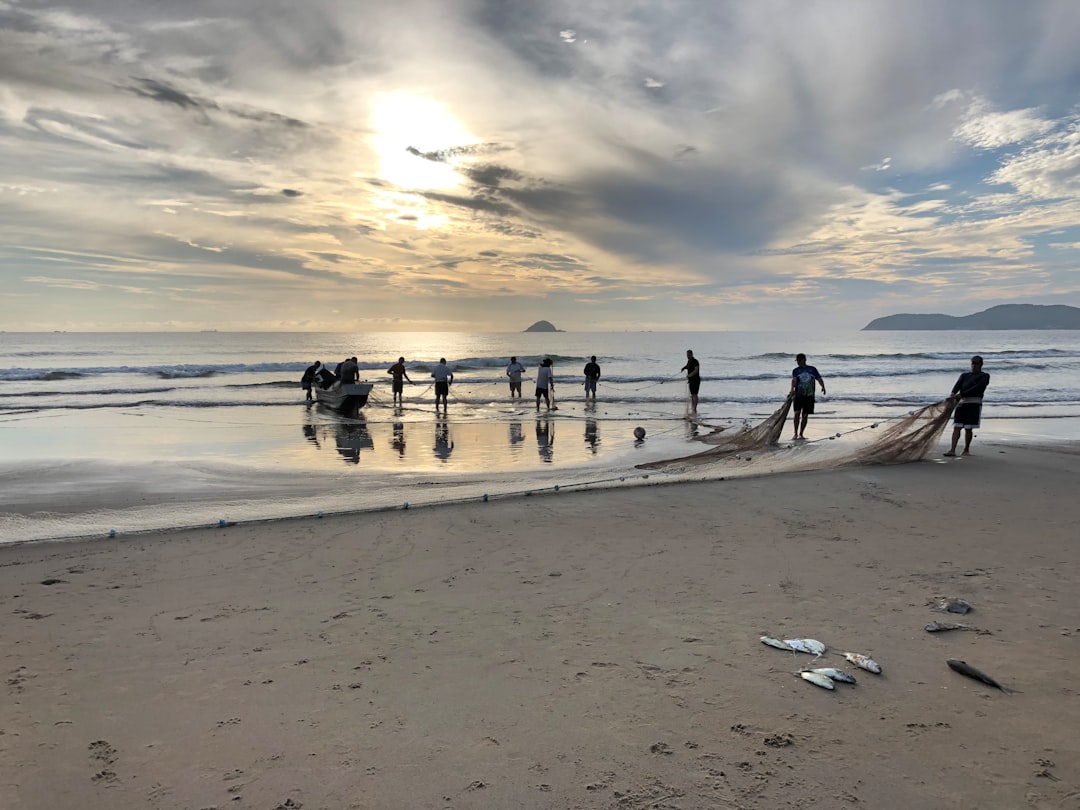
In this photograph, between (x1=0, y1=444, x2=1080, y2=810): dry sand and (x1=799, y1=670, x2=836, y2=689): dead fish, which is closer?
(x1=0, y1=444, x2=1080, y2=810): dry sand

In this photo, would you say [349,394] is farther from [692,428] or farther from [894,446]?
[894,446]

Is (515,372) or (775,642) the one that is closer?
(775,642)

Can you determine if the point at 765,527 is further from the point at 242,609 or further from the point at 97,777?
the point at 97,777

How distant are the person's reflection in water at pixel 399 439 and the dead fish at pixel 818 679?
1015cm

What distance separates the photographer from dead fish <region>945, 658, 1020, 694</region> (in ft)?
12.0

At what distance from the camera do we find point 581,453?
43.3ft

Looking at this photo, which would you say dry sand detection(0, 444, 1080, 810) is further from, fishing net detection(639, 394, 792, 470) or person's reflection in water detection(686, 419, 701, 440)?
person's reflection in water detection(686, 419, 701, 440)

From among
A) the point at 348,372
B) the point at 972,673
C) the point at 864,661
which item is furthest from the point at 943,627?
the point at 348,372

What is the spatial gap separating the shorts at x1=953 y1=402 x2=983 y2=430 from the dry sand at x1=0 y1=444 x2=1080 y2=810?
15.8 feet

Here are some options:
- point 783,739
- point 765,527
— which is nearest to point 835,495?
point 765,527

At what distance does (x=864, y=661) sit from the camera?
12.9 ft

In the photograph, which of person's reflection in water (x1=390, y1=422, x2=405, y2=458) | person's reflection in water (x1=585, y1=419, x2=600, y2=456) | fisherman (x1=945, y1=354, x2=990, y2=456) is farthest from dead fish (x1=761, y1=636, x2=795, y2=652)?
person's reflection in water (x1=390, y1=422, x2=405, y2=458)

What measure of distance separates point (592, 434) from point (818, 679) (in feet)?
40.7

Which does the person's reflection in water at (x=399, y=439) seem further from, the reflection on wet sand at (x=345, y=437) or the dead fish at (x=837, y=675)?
the dead fish at (x=837, y=675)
